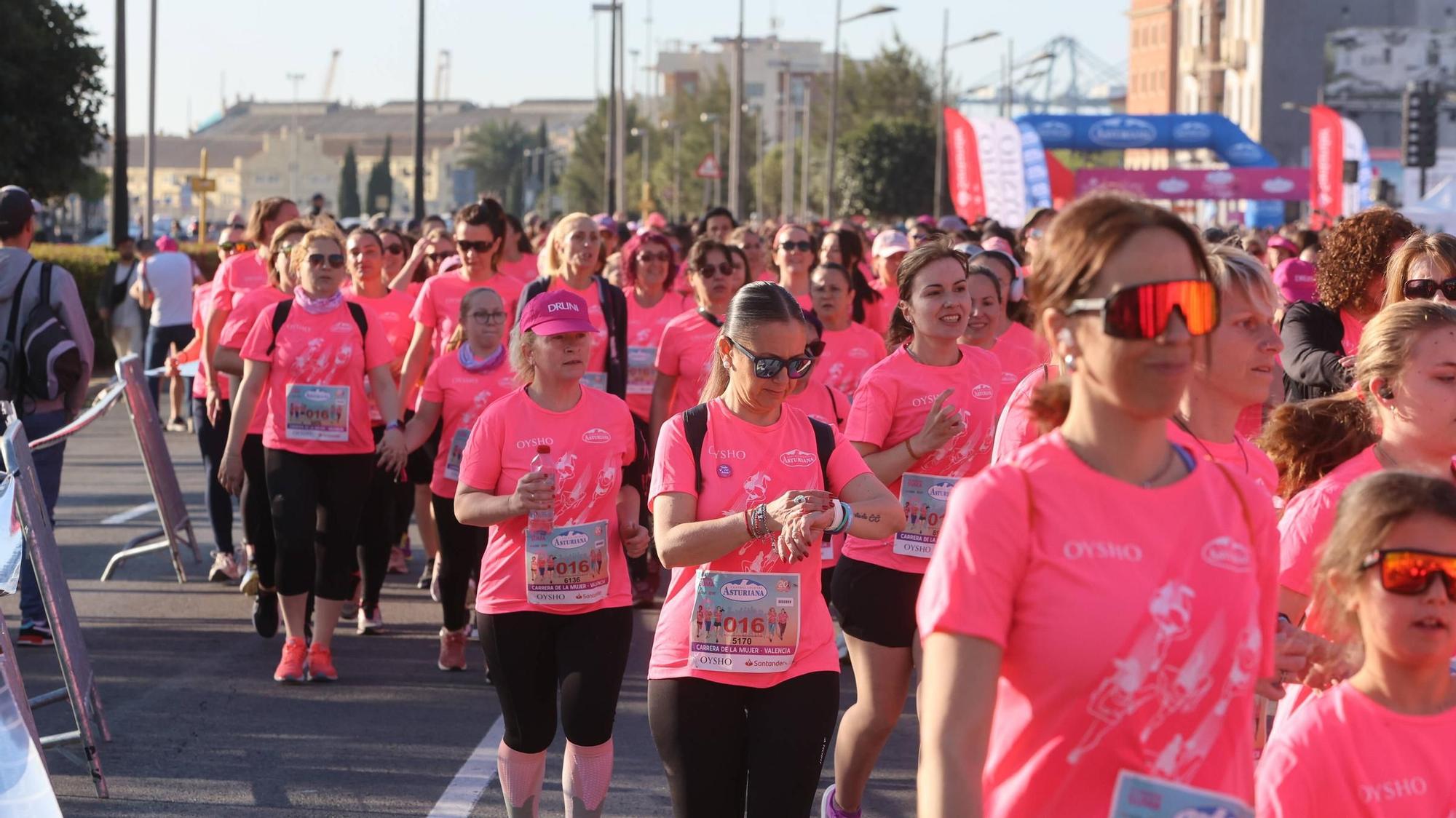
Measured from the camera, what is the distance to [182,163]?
19738cm

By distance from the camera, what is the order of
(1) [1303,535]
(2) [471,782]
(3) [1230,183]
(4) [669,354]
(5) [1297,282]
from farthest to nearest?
(3) [1230,183], (5) [1297,282], (4) [669,354], (2) [471,782], (1) [1303,535]

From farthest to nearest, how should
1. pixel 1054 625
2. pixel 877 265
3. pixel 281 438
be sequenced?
pixel 877 265, pixel 281 438, pixel 1054 625

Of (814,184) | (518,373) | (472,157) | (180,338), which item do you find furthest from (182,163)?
(518,373)

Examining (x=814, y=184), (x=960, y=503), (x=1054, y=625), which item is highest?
(x=814, y=184)

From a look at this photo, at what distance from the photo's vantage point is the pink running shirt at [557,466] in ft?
18.7

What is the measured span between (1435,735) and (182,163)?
204767 mm

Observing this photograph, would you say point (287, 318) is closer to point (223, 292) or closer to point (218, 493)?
point (223, 292)

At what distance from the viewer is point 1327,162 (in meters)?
37.4

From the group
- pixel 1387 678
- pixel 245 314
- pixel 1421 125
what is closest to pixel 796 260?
pixel 245 314

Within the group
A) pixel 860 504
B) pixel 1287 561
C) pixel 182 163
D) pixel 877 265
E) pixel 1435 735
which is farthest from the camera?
pixel 182 163

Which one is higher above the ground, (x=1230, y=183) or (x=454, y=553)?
(x=1230, y=183)

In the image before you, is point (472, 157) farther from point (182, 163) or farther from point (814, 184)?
point (814, 184)

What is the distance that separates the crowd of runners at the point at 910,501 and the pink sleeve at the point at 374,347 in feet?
0.08

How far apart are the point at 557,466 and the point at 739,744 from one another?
1.34 meters
